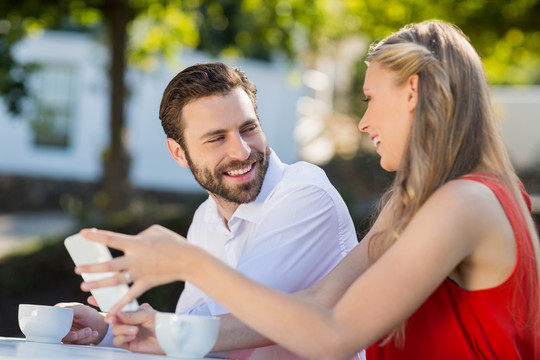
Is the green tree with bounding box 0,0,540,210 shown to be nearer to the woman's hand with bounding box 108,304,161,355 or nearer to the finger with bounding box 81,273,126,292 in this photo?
the woman's hand with bounding box 108,304,161,355

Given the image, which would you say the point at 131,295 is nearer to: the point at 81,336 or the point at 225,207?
the point at 81,336

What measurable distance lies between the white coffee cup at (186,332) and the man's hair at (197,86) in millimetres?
1103

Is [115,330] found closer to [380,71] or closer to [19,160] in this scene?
[380,71]

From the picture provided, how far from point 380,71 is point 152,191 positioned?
13.3 m

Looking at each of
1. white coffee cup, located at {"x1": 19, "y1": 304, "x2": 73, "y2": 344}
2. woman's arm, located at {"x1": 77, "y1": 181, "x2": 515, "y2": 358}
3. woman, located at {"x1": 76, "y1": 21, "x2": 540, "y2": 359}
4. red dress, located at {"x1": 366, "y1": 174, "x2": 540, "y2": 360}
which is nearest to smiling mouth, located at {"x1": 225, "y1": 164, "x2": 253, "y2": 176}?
woman, located at {"x1": 76, "y1": 21, "x2": 540, "y2": 359}

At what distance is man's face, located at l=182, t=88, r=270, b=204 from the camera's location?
2.86 metres

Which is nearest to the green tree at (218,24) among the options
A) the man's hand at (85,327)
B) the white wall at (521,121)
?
the man's hand at (85,327)

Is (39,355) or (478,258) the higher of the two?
(478,258)

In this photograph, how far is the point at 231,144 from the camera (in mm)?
2873

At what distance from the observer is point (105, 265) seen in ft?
5.90

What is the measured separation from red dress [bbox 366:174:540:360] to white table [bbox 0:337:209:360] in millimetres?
716

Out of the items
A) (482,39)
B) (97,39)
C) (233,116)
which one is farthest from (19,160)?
(233,116)

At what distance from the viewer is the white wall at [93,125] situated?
52.9 ft

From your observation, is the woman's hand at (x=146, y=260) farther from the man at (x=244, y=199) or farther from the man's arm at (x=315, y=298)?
the man at (x=244, y=199)
